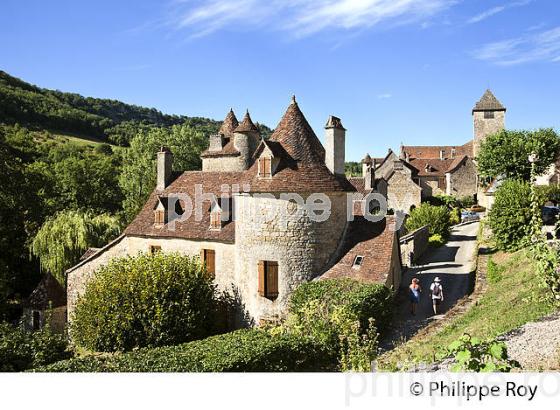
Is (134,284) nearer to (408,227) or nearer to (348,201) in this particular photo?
(348,201)

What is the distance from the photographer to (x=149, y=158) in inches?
2002

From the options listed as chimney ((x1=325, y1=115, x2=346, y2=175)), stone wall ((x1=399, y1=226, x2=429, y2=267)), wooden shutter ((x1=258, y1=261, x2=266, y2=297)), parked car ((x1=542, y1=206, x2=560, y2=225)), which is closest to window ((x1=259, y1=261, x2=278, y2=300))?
wooden shutter ((x1=258, y1=261, x2=266, y2=297))

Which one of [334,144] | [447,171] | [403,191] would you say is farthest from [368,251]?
[447,171]

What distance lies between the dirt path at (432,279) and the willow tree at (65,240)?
22.9m

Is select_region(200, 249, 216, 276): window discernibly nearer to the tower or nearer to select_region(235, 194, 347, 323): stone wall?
select_region(235, 194, 347, 323): stone wall

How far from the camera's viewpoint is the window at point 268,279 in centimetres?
1980

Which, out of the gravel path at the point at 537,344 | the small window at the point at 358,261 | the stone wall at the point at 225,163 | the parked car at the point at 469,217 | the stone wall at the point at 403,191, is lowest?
the gravel path at the point at 537,344

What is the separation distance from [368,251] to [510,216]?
10662 millimetres

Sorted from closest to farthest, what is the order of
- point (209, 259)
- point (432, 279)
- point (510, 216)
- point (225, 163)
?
point (209, 259)
point (432, 279)
point (510, 216)
point (225, 163)

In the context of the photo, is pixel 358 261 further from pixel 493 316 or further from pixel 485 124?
pixel 485 124

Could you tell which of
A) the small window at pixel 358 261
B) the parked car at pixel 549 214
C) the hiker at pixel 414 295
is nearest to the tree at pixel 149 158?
the small window at pixel 358 261

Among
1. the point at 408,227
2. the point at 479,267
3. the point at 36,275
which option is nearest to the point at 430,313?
the point at 479,267

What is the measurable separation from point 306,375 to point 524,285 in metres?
13.2

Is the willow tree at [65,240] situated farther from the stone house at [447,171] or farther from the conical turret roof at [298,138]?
the stone house at [447,171]
